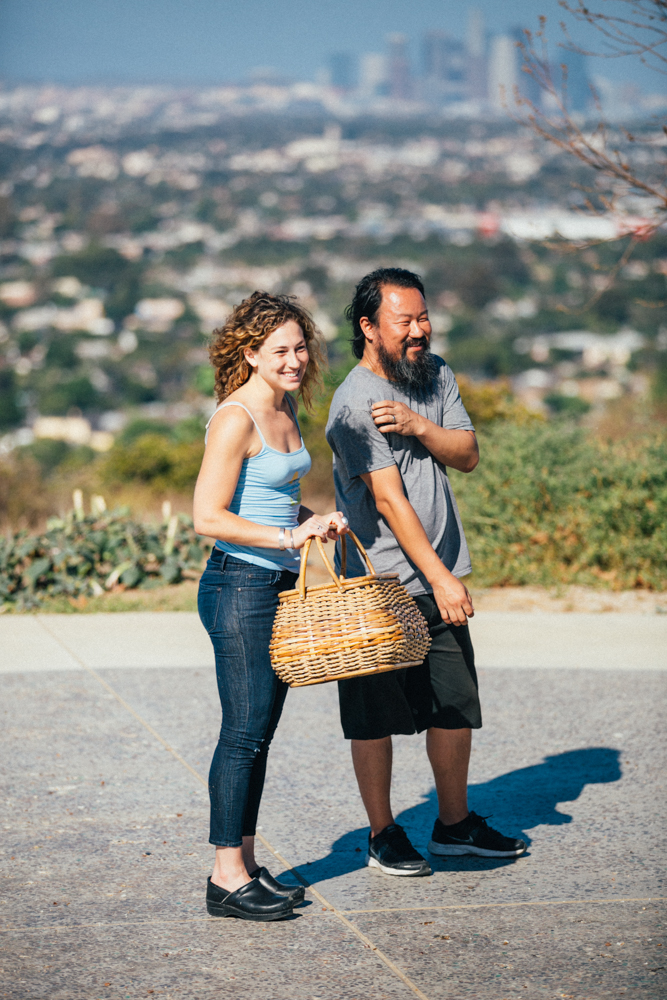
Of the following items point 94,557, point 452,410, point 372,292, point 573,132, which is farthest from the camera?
point 94,557

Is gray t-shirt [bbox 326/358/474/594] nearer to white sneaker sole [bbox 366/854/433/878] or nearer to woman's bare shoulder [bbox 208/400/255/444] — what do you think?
woman's bare shoulder [bbox 208/400/255/444]

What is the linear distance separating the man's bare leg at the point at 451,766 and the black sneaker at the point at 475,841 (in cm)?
3

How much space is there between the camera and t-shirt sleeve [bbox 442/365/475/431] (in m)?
3.43

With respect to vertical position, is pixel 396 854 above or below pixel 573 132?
below

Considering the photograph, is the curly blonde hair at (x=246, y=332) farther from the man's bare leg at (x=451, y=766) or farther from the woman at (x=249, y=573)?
the man's bare leg at (x=451, y=766)

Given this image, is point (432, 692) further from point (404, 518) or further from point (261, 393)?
point (261, 393)

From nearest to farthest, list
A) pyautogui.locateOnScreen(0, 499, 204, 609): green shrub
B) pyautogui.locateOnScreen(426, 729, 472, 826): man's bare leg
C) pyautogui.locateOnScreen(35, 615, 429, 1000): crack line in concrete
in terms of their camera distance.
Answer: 1. pyautogui.locateOnScreen(35, 615, 429, 1000): crack line in concrete
2. pyautogui.locateOnScreen(426, 729, 472, 826): man's bare leg
3. pyautogui.locateOnScreen(0, 499, 204, 609): green shrub

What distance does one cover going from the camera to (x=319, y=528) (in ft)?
9.45

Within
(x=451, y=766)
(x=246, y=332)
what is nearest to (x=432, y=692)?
(x=451, y=766)

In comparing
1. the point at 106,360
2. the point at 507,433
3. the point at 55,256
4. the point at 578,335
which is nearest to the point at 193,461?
the point at 507,433

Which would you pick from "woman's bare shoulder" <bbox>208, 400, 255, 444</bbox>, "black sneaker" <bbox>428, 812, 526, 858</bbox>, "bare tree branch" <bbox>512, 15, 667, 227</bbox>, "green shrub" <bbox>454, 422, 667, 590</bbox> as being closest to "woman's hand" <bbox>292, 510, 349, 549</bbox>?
"woman's bare shoulder" <bbox>208, 400, 255, 444</bbox>

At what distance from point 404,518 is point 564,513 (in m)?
5.28

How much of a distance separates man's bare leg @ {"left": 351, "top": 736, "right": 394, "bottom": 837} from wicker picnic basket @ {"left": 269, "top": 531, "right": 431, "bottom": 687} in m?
0.49

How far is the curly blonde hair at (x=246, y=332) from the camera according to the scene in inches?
120
